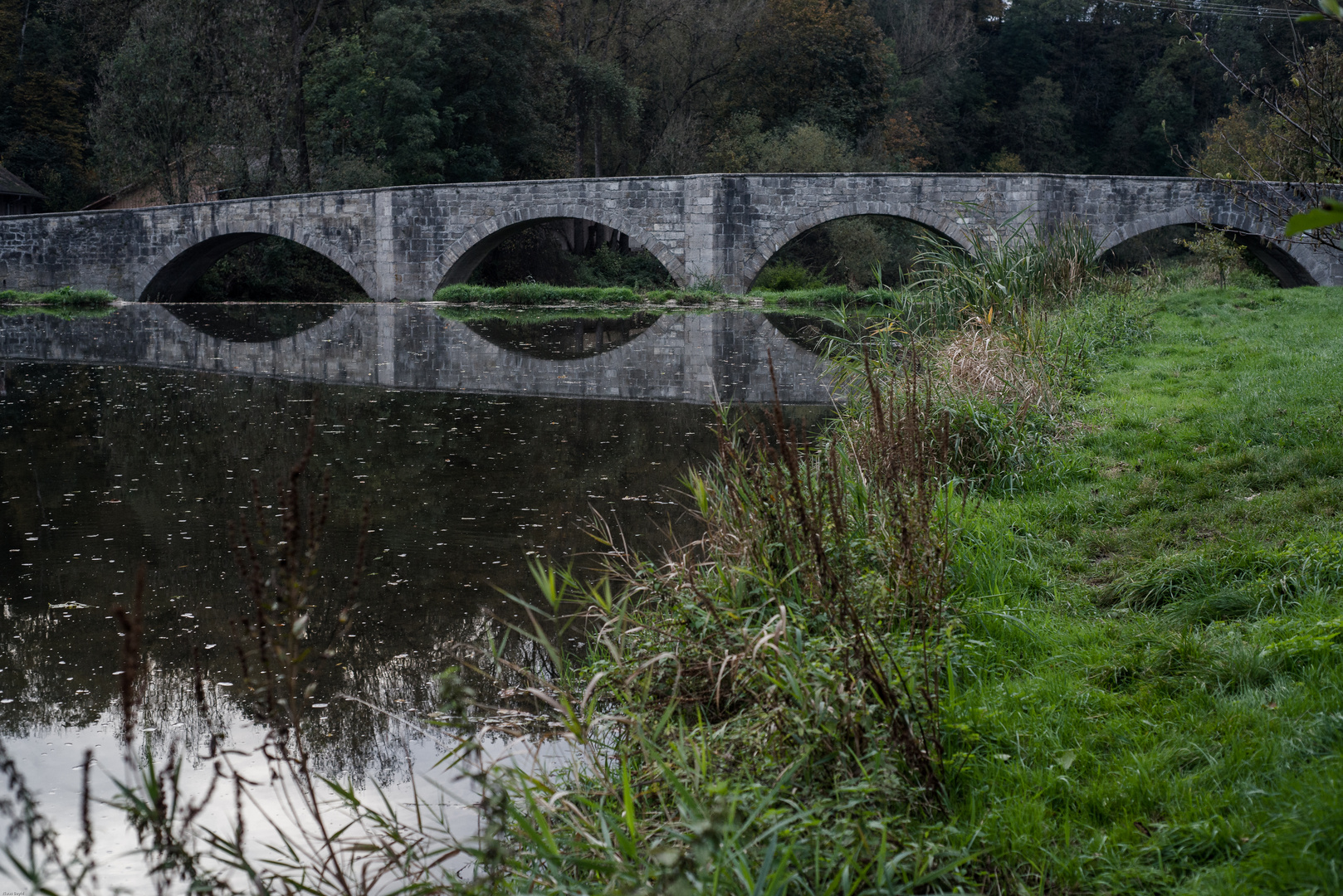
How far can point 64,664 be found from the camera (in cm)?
342

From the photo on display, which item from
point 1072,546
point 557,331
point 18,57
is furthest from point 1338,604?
point 18,57

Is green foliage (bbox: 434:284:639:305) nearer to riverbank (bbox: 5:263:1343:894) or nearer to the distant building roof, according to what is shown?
the distant building roof

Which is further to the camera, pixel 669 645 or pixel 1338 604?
pixel 669 645

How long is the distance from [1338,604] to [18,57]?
34127 mm

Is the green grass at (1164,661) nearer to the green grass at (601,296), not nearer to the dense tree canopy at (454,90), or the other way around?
the green grass at (601,296)

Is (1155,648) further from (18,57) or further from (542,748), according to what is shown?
(18,57)

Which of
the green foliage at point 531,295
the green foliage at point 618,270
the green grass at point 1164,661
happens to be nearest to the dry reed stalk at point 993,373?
the green grass at point 1164,661

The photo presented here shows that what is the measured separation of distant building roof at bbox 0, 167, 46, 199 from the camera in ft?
94.1

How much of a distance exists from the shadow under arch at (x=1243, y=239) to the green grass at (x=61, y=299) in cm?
1885

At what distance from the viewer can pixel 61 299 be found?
22688 millimetres

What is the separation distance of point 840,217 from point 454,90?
37.7ft

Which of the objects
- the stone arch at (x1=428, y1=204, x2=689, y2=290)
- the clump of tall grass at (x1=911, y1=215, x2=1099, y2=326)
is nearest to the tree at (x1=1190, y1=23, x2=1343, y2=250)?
the clump of tall grass at (x1=911, y1=215, x2=1099, y2=326)

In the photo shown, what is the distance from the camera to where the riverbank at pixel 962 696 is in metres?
Result: 2.09

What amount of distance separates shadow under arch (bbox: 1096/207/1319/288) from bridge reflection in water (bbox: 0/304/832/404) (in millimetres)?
7302
